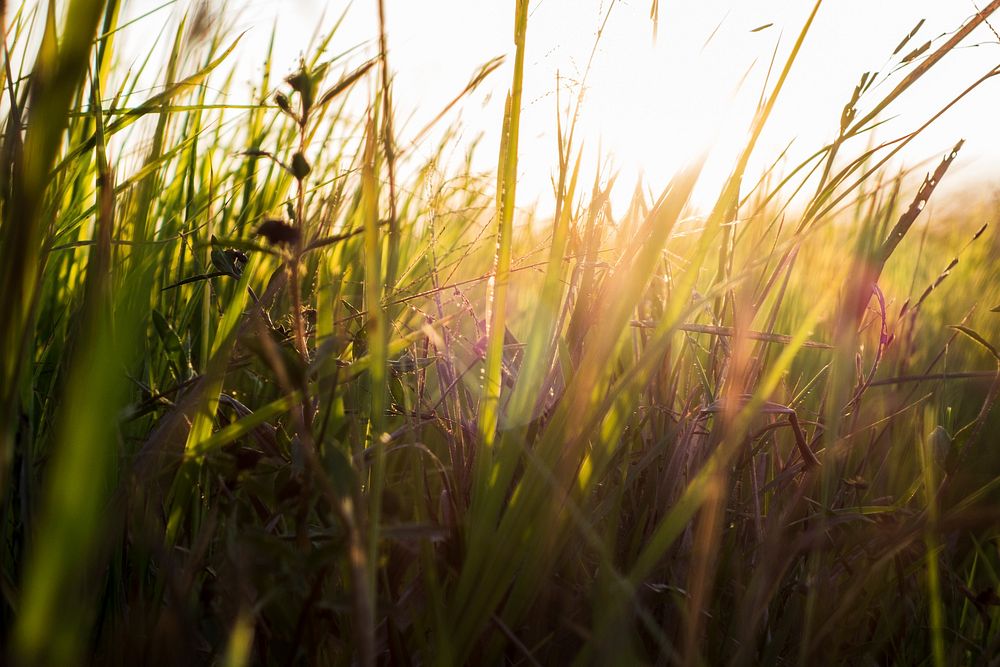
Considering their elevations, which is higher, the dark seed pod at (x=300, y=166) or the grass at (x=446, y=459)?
the dark seed pod at (x=300, y=166)

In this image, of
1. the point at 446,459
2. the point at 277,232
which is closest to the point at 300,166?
the point at 277,232

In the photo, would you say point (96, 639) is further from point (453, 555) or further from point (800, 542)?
point (800, 542)

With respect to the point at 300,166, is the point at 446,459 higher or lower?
lower

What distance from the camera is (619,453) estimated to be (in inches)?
38.2

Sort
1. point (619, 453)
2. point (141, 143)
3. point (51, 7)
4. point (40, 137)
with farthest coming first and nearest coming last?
point (141, 143) < point (619, 453) < point (51, 7) < point (40, 137)

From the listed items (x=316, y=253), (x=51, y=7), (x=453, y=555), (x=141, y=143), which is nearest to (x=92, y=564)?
(x=453, y=555)

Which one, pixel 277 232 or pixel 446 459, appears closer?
pixel 277 232

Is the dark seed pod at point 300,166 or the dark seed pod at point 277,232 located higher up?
the dark seed pod at point 300,166

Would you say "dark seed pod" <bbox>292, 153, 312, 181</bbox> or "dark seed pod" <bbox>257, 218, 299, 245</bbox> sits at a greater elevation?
"dark seed pod" <bbox>292, 153, 312, 181</bbox>

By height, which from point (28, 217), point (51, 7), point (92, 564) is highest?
point (51, 7)

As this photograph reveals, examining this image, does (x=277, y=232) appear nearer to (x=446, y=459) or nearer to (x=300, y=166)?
(x=300, y=166)

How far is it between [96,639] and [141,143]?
81cm

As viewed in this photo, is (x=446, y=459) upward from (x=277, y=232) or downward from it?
downward

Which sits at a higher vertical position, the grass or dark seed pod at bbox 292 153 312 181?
dark seed pod at bbox 292 153 312 181
